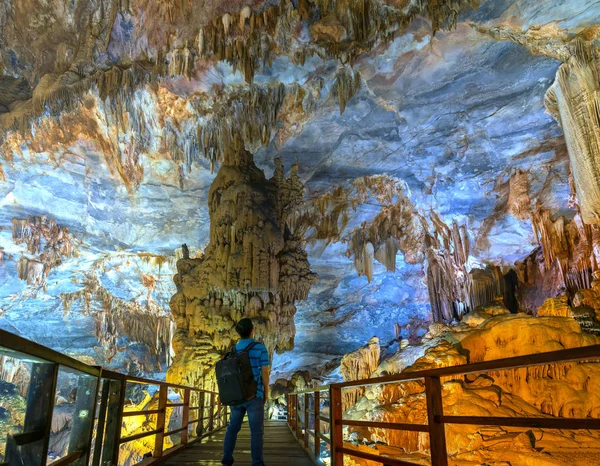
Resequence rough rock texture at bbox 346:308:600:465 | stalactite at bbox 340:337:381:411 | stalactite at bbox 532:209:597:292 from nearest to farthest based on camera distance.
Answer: rough rock texture at bbox 346:308:600:465
stalactite at bbox 532:209:597:292
stalactite at bbox 340:337:381:411

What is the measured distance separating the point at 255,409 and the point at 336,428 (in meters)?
0.72

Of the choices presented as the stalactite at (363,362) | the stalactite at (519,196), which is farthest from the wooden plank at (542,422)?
the stalactite at (363,362)

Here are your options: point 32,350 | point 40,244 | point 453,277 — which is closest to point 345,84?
point 32,350

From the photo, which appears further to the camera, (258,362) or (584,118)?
(584,118)

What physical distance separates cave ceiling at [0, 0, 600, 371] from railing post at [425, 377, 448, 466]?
722 cm

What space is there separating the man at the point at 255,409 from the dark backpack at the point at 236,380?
115 millimetres

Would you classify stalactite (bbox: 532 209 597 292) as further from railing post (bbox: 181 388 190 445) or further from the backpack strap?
the backpack strap

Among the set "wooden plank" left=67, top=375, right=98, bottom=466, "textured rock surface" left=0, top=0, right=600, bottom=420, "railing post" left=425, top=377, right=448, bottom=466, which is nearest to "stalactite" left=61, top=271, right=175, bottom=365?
"textured rock surface" left=0, top=0, right=600, bottom=420

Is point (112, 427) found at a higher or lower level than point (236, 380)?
lower

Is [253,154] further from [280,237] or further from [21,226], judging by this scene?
[21,226]

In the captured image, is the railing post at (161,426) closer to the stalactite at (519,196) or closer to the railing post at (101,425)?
the railing post at (101,425)

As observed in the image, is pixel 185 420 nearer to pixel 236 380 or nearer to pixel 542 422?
pixel 236 380

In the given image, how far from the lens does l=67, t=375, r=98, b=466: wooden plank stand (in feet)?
7.36

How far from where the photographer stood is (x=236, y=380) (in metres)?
3.69
